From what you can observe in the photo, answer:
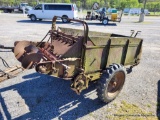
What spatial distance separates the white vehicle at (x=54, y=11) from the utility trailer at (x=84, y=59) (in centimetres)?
1797

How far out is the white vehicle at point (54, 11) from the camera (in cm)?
2245

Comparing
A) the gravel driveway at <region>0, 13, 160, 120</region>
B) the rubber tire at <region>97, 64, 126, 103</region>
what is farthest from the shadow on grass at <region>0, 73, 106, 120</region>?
the rubber tire at <region>97, 64, 126, 103</region>

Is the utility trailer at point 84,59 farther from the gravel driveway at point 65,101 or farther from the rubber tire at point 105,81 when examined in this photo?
the gravel driveway at point 65,101

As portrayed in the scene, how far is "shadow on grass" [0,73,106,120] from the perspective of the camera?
13.3 ft

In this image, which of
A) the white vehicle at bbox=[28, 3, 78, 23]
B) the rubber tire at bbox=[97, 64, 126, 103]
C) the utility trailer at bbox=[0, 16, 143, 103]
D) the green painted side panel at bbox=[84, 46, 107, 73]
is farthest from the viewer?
→ the white vehicle at bbox=[28, 3, 78, 23]

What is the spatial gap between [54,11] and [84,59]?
19.9 meters

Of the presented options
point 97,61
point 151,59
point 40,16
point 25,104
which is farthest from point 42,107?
point 40,16

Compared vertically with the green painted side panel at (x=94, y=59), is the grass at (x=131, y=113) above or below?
below

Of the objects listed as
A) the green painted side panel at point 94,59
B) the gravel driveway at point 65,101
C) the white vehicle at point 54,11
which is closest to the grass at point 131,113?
the gravel driveway at point 65,101

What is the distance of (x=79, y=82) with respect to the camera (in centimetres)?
397

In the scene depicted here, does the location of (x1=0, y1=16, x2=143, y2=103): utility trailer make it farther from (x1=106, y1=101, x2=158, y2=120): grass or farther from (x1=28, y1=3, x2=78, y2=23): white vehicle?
(x1=28, y1=3, x2=78, y2=23): white vehicle

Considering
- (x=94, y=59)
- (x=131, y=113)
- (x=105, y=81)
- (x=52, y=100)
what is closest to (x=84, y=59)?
(x=94, y=59)

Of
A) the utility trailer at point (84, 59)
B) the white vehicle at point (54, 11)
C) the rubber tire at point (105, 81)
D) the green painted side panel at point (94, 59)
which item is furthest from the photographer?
the white vehicle at point (54, 11)

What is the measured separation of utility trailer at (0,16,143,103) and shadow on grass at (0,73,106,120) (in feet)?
1.67
